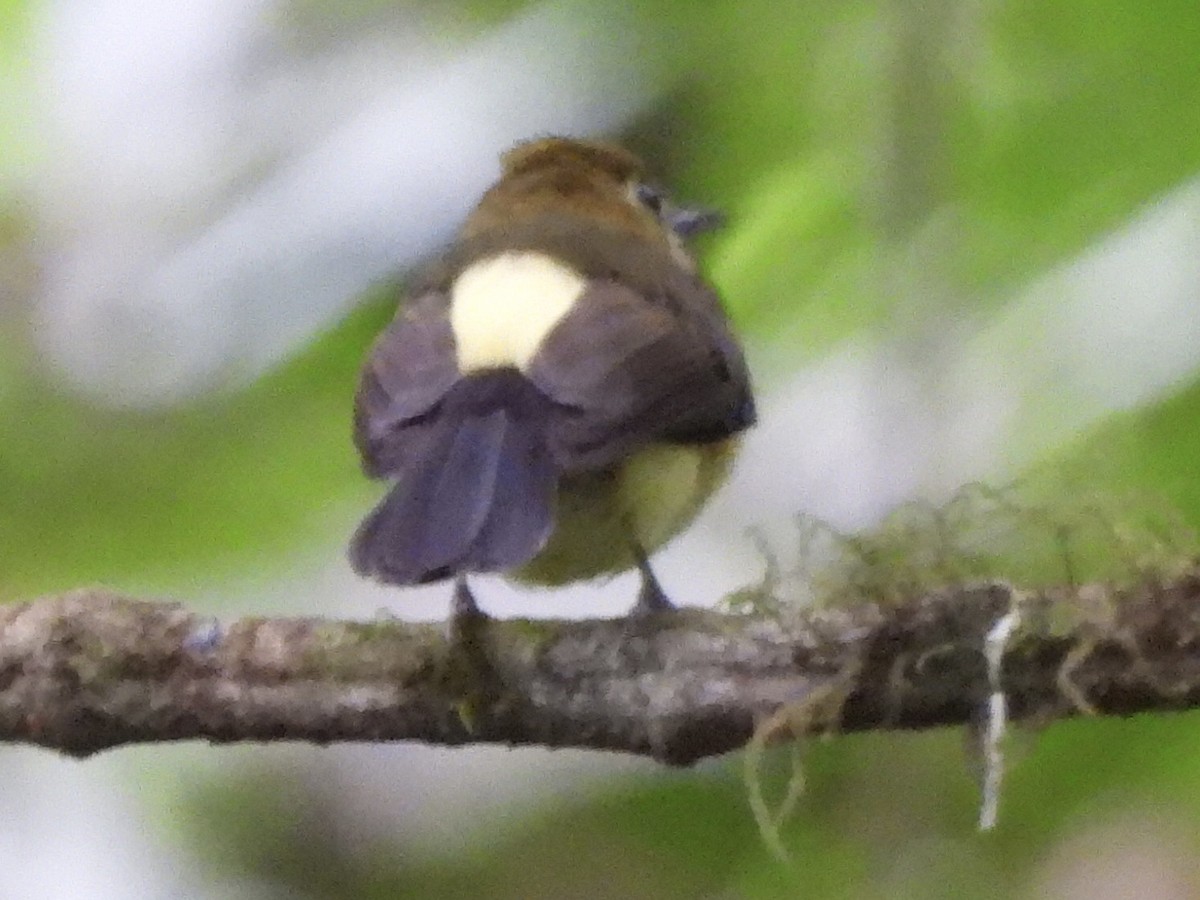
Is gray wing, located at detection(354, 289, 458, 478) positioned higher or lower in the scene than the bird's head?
lower

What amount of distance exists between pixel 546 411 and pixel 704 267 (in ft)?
1.68

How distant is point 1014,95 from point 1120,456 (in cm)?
34

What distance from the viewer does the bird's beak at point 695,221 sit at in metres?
1.59

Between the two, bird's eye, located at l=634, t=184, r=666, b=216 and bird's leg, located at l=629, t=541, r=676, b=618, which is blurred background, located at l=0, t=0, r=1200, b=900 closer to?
bird's eye, located at l=634, t=184, r=666, b=216

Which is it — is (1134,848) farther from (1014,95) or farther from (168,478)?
(168,478)

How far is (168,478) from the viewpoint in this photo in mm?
1572

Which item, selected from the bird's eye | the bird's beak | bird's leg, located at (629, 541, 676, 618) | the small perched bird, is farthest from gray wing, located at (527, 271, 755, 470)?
the bird's eye

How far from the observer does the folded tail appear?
3.54ft

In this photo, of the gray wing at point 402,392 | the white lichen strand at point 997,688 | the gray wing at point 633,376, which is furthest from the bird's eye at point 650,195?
the white lichen strand at point 997,688

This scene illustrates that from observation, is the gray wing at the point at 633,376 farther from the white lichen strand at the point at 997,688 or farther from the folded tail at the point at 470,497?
the white lichen strand at the point at 997,688

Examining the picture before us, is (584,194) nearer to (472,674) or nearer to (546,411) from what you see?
(546,411)

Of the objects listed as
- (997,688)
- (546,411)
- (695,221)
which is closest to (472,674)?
(546,411)

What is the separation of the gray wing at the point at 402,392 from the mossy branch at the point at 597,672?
14 centimetres

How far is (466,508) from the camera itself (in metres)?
1.11
